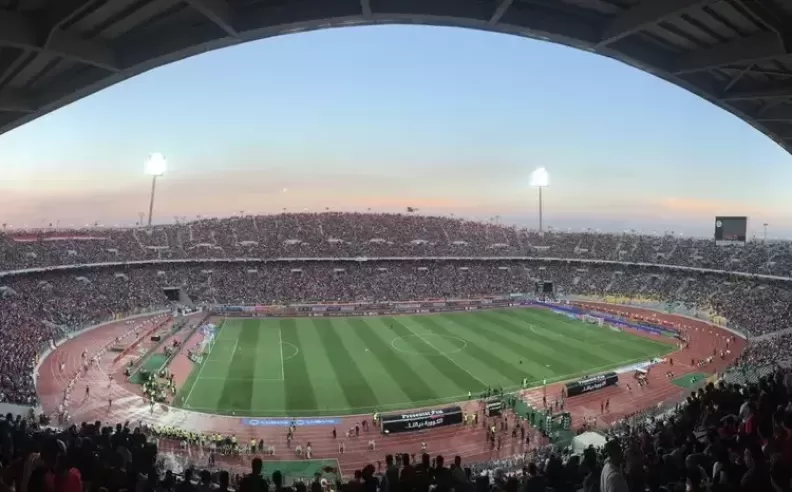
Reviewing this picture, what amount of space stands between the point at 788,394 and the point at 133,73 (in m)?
12.8

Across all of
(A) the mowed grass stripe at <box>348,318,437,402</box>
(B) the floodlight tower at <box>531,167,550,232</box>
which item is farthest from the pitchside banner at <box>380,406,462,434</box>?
(B) the floodlight tower at <box>531,167,550,232</box>

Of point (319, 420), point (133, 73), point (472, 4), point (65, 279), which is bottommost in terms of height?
point (319, 420)

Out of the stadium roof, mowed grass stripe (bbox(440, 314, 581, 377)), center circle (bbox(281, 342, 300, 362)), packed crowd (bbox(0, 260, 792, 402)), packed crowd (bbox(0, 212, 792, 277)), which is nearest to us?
the stadium roof

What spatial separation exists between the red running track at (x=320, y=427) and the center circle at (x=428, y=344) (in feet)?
29.5

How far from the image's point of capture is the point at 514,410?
2595 centimetres

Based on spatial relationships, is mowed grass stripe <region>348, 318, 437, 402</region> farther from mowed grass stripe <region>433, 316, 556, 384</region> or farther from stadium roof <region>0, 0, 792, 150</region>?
stadium roof <region>0, 0, 792, 150</region>

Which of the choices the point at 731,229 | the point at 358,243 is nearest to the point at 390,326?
the point at 358,243

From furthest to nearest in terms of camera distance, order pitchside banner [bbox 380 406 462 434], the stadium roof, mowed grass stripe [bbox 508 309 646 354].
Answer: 1. mowed grass stripe [bbox 508 309 646 354]
2. pitchside banner [bbox 380 406 462 434]
3. the stadium roof

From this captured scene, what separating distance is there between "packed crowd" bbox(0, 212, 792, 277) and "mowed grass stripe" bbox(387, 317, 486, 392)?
77.8ft

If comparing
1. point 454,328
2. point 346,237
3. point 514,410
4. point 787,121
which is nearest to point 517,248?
point 346,237

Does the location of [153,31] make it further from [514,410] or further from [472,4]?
[514,410]

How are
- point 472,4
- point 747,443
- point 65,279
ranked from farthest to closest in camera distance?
1. point 65,279
2. point 472,4
3. point 747,443

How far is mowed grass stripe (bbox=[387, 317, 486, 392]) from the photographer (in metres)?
29.7

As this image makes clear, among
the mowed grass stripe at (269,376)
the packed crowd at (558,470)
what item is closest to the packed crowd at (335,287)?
the mowed grass stripe at (269,376)
